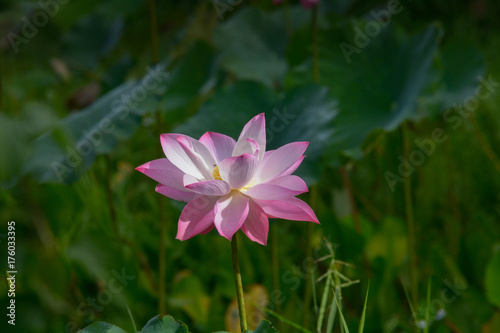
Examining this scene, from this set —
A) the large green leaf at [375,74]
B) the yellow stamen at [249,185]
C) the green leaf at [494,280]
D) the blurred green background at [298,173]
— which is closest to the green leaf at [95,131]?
the blurred green background at [298,173]

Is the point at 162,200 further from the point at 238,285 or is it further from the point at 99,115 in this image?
the point at 238,285

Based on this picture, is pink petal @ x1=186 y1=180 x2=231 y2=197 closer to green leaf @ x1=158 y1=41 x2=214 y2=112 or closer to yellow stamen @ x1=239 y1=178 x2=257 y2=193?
yellow stamen @ x1=239 y1=178 x2=257 y2=193

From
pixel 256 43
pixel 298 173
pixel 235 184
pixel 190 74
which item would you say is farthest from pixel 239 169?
pixel 256 43

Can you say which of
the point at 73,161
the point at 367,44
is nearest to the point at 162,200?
the point at 73,161

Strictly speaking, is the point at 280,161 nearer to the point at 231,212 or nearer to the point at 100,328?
the point at 231,212

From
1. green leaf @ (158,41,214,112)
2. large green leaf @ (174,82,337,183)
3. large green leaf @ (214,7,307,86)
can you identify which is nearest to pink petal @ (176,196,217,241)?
large green leaf @ (174,82,337,183)

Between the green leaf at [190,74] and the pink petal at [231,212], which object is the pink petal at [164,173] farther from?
the green leaf at [190,74]
